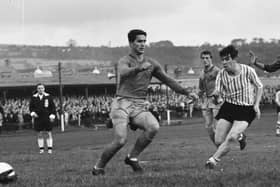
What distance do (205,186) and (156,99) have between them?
4116 centimetres

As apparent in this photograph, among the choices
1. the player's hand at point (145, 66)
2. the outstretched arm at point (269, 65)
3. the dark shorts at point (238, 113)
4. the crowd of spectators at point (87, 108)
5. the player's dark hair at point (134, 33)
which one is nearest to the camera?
the player's hand at point (145, 66)

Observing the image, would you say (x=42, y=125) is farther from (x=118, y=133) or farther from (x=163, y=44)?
(x=163, y=44)

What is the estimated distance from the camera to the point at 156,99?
49.0 meters

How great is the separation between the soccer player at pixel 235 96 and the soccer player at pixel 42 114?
9.34 metres

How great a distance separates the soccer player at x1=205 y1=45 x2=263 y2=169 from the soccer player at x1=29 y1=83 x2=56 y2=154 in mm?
9339

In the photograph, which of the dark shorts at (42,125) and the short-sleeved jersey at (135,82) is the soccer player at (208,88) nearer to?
the short-sleeved jersey at (135,82)

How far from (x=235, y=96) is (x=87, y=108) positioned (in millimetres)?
34891

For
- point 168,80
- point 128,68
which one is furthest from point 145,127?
point 128,68

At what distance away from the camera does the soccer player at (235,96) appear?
33.0ft

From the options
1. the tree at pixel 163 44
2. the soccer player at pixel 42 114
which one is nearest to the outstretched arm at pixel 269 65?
the soccer player at pixel 42 114

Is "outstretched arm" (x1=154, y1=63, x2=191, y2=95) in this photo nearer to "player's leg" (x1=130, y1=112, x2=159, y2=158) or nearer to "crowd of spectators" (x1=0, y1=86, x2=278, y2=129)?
"player's leg" (x1=130, y1=112, x2=159, y2=158)

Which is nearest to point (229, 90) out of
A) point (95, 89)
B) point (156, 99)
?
point (156, 99)

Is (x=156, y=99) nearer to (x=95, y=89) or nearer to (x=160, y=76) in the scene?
(x=95, y=89)

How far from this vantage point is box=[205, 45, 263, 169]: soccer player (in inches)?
396
